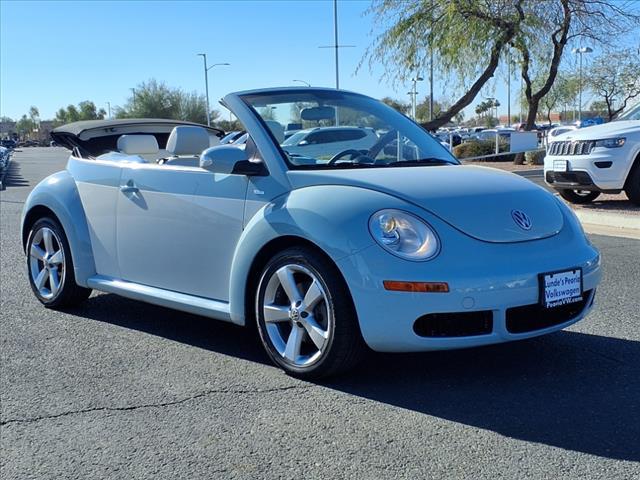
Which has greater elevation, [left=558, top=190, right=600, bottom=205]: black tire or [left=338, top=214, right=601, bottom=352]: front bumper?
[left=338, top=214, right=601, bottom=352]: front bumper

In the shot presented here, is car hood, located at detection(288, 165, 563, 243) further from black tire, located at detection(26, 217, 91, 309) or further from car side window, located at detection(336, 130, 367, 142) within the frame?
black tire, located at detection(26, 217, 91, 309)

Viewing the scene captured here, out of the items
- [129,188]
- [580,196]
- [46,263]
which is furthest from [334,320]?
[580,196]

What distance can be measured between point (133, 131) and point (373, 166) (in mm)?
2741

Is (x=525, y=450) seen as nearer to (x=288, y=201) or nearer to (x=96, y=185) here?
(x=288, y=201)

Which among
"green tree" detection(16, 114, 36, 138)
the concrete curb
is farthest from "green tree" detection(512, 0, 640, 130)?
"green tree" detection(16, 114, 36, 138)

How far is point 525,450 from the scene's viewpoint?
3076 millimetres

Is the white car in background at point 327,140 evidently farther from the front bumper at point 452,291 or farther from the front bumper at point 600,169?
the front bumper at point 600,169

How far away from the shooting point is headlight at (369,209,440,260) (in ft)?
11.8

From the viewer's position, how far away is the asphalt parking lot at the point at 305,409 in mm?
3027

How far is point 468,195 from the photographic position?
387 cm

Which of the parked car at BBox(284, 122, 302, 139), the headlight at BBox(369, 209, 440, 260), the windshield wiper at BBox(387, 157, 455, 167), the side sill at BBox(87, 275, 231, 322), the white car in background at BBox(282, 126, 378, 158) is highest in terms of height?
the parked car at BBox(284, 122, 302, 139)

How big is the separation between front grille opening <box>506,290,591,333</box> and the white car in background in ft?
4.96

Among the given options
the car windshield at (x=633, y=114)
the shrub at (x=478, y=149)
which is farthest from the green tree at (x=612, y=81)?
the car windshield at (x=633, y=114)

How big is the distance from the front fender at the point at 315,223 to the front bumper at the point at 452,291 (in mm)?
106
